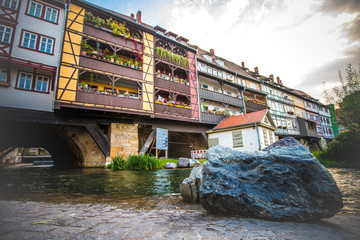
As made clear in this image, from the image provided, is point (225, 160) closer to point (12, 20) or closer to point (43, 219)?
point (43, 219)

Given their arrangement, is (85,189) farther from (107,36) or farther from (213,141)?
(213,141)

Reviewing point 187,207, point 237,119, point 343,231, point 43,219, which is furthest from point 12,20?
point 237,119

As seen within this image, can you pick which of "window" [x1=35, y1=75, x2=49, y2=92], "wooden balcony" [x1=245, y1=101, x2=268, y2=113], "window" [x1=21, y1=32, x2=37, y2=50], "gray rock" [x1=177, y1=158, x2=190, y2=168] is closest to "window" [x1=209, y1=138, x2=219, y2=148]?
"gray rock" [x1=177, y1=158, x2=190, y2=168]

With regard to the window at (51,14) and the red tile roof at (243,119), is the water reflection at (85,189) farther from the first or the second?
the red tile roof at (243,119)

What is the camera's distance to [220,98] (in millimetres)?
20766

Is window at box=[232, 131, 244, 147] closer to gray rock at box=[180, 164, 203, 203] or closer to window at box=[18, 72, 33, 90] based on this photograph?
gray rock at box=[180, 164, 203, 203]

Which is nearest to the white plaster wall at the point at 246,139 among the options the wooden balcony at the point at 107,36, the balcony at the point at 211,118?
the balcony at the point at 211,118

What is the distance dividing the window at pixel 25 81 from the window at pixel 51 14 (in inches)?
178

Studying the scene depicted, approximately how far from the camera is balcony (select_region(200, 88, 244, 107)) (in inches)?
769

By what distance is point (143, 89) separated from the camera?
1475cm

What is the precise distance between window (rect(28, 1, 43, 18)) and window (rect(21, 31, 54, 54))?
1630 mm

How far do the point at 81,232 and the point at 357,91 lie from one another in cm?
1424

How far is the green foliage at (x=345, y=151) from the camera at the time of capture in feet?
32.8

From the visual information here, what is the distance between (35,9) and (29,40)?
8.58 feet
